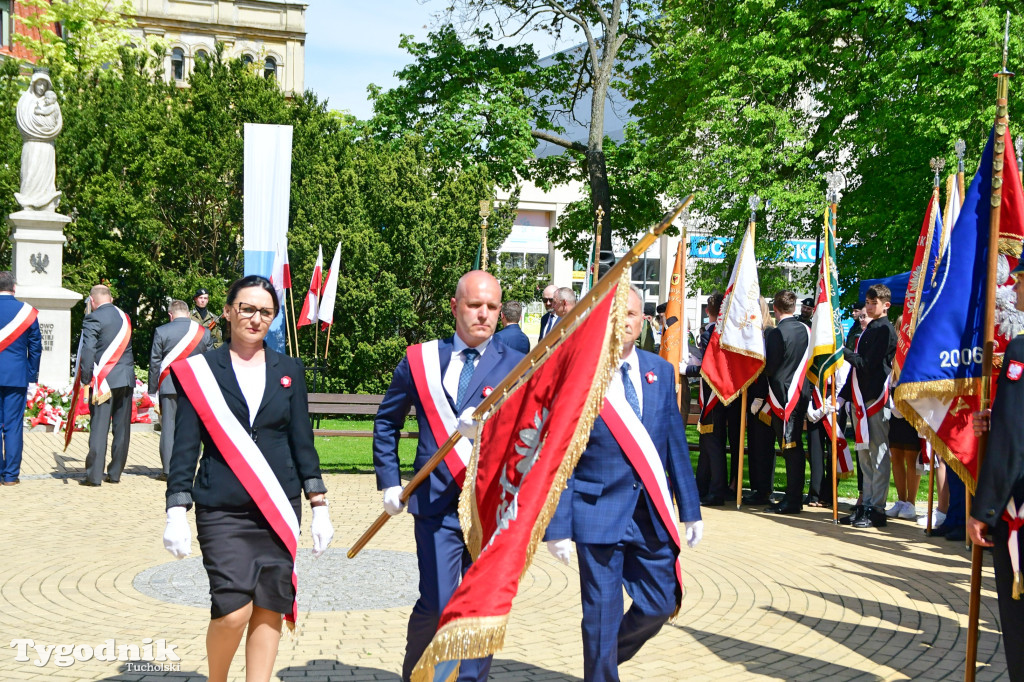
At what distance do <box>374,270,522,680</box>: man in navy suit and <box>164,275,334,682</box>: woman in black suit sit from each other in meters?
0.53

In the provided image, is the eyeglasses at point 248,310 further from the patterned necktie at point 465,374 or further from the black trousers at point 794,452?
the black trousers at point 794,452

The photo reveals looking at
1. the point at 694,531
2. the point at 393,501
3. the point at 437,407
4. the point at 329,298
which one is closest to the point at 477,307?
the point at 437,407

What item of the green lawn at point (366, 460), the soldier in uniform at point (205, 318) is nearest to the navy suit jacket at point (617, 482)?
the green lawn at point (366, 460)

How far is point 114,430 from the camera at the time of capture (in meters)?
12.4

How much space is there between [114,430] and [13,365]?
1.39 meters

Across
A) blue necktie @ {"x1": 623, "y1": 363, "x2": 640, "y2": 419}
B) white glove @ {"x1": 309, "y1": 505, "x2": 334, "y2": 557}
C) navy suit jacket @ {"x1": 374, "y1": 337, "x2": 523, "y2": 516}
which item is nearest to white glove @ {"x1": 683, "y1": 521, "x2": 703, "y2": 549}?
blue necktie @ {"x1": 623, "y1": 363, "x2": 640, "y2": 419}

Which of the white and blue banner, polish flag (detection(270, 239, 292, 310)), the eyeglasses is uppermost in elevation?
the white and blue banner

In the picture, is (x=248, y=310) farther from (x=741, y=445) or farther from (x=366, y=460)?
(x=366, y=460)

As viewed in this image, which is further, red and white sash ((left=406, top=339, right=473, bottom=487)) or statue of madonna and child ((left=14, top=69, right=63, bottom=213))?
statue of madonna and child ((left=14, top=69, right=63, bottom=213))

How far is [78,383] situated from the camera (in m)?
12.4

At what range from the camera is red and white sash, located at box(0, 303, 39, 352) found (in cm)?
1148

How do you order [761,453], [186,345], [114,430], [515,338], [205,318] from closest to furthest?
1. [515,338]
2. [761,453]
3. [186,345]
4. [114,430]
5. [205,318]

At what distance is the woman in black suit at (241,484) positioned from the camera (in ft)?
14.7

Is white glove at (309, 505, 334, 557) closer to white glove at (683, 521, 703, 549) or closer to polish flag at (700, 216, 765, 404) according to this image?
white glove at (683, 521, 703, 549)
